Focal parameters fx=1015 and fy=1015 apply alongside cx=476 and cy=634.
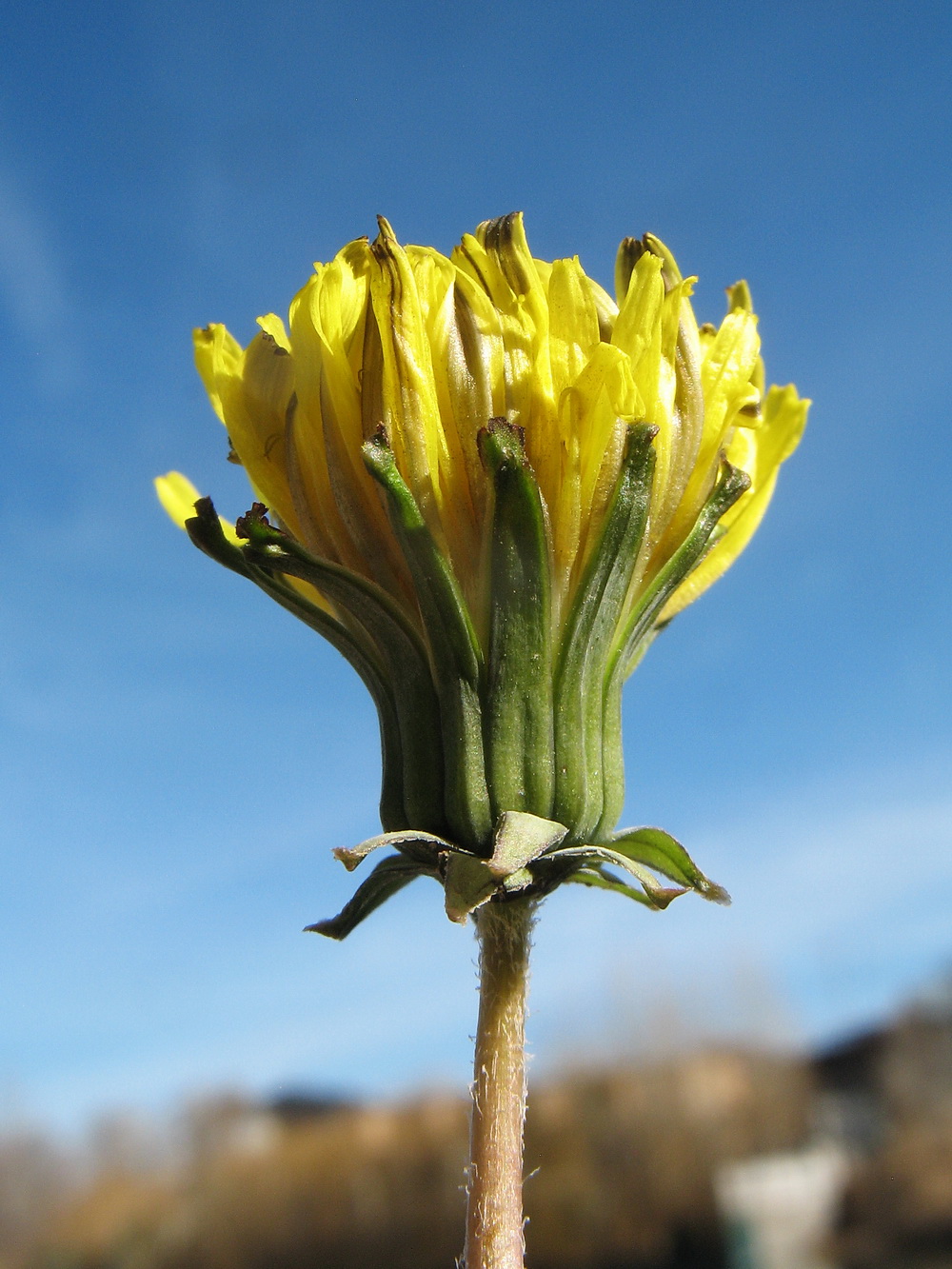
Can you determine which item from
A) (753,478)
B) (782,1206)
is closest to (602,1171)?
(782,1206)

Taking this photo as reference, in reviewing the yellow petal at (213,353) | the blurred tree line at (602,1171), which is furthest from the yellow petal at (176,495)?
the blurred tree line at (602,1171)

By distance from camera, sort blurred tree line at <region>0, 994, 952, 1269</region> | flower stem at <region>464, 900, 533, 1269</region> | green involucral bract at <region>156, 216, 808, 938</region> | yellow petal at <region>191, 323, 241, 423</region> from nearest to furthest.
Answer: flower stem at <region>464, 900, 533, 1269</region>
green involucral bract at <region>156, 216, 808, 938</region>
yellow petal at <region>191, 323, 241, 423</region>
blurred tree line at <region>0, 994, 952, 1269</region>

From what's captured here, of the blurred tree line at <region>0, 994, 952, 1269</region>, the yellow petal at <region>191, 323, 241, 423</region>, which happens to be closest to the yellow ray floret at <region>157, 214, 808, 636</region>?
the yellow petal at <region>191, 323, 241, 423</region>

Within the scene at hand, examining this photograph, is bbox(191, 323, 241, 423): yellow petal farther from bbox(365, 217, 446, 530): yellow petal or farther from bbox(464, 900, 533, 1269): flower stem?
bbox(464, 900, 533, 1269): flower stem

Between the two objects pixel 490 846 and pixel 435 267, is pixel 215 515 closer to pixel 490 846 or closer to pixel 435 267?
pixel 435 267

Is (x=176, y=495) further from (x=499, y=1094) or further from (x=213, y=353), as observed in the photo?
(x=499, y=1094)

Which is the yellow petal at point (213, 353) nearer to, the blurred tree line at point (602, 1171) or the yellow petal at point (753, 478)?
the yellow petal at point (753, 478)

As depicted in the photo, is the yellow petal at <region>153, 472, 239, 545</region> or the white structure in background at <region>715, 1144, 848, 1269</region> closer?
the yellow petal at <region>153, 472, 239, 545</region>
